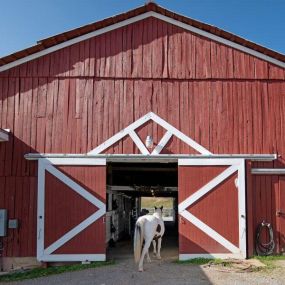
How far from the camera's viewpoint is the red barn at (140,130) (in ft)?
40.1

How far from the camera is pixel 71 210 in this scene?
1226 centimetres

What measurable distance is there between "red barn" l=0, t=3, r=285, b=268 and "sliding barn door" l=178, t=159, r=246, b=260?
26mm

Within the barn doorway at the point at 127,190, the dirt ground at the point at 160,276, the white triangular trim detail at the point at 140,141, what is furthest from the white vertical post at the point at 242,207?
the barn doorway at the point at 127,190

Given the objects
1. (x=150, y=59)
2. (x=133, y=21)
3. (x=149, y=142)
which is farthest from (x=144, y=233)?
(x=133, y=21)

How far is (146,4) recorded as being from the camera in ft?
42.3

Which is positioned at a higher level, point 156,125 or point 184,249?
point 156,125

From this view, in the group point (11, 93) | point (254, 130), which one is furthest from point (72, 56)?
point (254, 130)

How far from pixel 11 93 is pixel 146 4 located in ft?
14.5

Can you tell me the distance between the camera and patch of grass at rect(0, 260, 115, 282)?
1066 centimetres

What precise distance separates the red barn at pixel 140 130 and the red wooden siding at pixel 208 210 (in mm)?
26

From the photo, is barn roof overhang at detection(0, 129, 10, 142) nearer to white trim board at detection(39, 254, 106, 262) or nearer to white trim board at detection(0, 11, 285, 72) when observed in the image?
white trim board at detection(0, 11, 285, 72)

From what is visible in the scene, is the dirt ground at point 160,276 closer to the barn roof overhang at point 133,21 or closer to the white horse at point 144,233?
the white horse at point 144,233

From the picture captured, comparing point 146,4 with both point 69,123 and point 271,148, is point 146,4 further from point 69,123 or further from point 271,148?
point 271,148

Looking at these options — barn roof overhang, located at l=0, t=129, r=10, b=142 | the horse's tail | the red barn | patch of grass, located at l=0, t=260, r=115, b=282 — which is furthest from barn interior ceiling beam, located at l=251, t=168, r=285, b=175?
barn roof overhang, located at l=0, t=129, r=10, b=142
